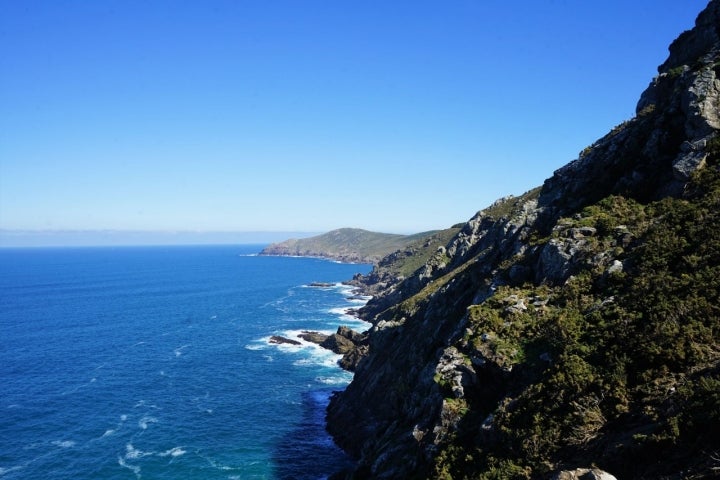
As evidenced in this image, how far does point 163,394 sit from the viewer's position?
258 ft

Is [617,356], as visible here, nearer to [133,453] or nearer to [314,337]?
[133,453]

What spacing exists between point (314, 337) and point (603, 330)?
9410 centimetres

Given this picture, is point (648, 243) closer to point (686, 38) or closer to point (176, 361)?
point (686, 38)

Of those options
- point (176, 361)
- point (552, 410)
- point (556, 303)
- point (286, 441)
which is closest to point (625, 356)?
point (552, 410)

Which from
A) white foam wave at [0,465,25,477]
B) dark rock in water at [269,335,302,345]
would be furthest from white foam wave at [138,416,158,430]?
dark rock in water at [269,335,302,345]

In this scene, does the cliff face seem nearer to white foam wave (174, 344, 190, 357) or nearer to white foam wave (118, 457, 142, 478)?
white foam wave (118, 457, 142, 478)

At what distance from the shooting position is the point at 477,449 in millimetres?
26594

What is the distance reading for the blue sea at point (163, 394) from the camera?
184 feet

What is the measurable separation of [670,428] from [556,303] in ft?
49.0

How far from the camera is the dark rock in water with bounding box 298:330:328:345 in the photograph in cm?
11346

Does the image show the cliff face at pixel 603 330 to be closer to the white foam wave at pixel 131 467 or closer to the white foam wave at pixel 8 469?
the white foam wave at pixel 131 467

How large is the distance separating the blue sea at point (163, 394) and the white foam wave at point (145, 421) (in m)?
0.16

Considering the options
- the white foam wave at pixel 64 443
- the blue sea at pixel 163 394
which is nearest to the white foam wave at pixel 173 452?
the blue sea at pixel 163 394

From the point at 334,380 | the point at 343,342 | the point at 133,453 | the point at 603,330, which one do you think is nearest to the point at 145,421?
the point at 133,453
